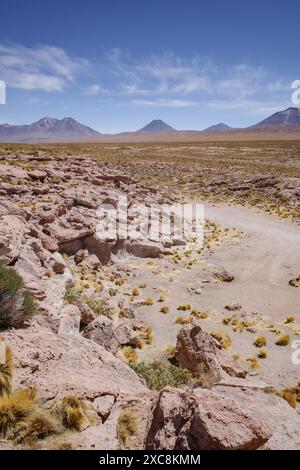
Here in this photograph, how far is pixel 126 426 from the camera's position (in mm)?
5461

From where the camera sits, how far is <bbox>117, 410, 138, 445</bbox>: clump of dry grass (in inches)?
207

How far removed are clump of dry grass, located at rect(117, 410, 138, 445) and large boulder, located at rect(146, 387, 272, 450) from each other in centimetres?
28

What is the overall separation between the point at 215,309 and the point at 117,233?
7.36 m

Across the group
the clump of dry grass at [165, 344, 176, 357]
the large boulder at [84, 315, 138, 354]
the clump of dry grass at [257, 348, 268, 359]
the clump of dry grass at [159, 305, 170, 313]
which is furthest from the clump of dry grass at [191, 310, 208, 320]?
the large boulder at [84, 315, 138, 354]

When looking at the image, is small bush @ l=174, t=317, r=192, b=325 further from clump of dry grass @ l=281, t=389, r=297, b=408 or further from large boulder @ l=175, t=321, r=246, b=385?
clump of dry grass @ l=281, t=389, r=297, b=408

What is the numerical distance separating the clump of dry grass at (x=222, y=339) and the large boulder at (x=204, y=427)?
6.19 meters

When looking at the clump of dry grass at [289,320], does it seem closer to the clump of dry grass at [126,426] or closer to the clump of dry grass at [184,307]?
the clump of dry grass at [184,307]

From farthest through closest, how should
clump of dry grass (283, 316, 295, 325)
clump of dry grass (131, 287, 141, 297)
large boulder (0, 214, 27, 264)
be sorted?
1. clump of dry grass (131, 287, 141, 297)
2. clump of dry grass (283, 316, 295, 325)
3. large boulder (0, 214, 27, 264)

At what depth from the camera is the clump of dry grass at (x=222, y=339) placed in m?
11.5

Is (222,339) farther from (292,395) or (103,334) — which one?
(103,334)

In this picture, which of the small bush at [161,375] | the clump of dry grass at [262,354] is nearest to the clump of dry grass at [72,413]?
the small bush at [161,375]

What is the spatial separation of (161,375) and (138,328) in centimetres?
360

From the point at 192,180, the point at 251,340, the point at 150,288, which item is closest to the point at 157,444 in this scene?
the point at 251,340

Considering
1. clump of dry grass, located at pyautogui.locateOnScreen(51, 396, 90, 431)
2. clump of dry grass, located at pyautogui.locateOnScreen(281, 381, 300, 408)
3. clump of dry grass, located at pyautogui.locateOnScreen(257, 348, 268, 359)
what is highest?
clump of dry grass, located at pyautogui.locateOnScreen(51, 396, 90, 431)
